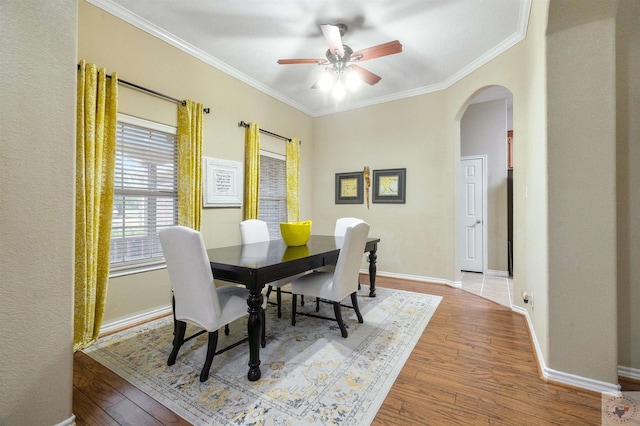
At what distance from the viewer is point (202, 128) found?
10.6 feet

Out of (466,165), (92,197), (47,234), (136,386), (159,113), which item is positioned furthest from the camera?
(466,165)

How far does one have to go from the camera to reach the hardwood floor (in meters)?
1.44

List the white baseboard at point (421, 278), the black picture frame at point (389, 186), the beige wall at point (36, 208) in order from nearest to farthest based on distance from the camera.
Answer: the beige wall at point (36, 208) < the white baseboard at point (421, 278) < the black picture frame at point (389, 186)

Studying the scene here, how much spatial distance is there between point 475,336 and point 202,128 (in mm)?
3488

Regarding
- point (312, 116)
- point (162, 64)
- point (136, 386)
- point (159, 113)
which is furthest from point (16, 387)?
point (312, 116)

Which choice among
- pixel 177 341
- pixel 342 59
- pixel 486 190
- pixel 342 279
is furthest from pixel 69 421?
pixel 486 190

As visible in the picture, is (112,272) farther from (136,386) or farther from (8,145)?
(8,145)

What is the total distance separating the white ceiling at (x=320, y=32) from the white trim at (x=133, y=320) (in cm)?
279

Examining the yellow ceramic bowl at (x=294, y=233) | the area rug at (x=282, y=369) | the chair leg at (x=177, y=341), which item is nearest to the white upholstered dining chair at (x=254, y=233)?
the area rug at (x=282, y=369)

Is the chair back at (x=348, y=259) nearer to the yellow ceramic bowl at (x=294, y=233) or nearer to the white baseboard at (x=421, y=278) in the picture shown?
the yellow ceramic bowl at (x=294, y=233)

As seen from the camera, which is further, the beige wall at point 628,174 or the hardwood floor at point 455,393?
the beige wall at point 628,174

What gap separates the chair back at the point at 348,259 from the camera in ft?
7.43

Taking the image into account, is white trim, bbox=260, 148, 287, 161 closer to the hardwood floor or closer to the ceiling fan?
the ceiling fan

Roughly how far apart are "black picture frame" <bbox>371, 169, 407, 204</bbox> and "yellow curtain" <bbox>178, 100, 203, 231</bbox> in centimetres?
273
